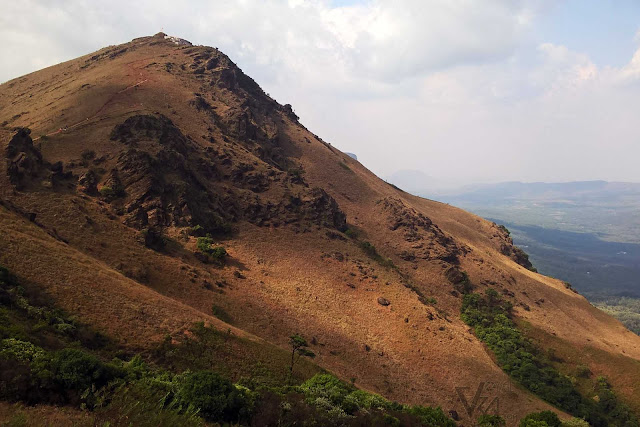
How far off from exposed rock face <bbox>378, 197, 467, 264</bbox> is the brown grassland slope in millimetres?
401

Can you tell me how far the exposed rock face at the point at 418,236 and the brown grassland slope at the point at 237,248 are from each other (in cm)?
40

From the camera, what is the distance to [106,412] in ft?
47.2

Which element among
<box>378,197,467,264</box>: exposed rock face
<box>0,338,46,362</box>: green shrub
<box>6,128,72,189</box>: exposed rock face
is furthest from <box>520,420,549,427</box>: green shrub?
<box>6,128,72,189</box>: exposed rock face

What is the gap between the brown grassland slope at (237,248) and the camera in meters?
32.3

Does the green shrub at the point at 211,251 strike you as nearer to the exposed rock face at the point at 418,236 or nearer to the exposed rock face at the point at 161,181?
the exposed rock face at the point at 161,181

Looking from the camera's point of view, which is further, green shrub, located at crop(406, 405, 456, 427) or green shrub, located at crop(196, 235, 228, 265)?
green shrub, located at crop(196, 235, 228, 265)

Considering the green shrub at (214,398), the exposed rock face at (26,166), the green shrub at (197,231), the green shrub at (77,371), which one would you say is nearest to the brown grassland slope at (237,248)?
the exposed rock face at (26,166)

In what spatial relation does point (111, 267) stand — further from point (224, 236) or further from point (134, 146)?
point (134, 146)

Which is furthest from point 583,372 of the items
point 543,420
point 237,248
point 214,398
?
point 214,398

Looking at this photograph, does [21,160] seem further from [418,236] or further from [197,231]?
[418,236]

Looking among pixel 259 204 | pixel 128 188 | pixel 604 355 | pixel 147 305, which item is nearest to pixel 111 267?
pixel 147 305

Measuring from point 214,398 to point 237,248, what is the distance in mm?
33115

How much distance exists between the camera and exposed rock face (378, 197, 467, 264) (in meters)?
70.1

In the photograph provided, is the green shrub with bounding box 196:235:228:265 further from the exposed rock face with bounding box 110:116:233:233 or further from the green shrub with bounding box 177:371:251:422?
the green shrub with bounding box 177:371:251:422
